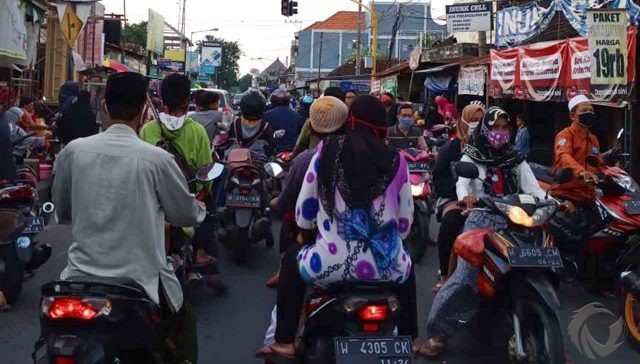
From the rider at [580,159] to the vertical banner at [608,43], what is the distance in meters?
1.92

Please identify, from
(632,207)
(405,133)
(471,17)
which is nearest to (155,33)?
(471,17)

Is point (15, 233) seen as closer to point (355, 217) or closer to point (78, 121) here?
point (355, 217)

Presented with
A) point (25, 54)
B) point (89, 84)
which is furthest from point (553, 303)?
point (25, 54)

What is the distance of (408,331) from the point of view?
3756 mm

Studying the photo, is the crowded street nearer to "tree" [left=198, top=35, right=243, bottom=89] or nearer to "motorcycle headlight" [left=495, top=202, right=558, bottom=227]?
"motorcycle headlight" [left=495, top=202, right=558, bottom=227]

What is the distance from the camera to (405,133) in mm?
9102

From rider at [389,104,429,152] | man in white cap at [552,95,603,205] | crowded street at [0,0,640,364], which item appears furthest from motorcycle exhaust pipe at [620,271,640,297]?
rider at [389,104,429,152]

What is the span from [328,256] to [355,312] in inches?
12.1

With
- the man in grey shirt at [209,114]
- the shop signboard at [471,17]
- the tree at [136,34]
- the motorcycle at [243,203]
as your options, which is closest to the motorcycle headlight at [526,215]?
the motorcycle at [243,203]

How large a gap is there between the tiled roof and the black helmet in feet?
242

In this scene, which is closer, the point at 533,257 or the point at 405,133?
the point at 533,257

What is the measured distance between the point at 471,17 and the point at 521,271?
43.5 ft

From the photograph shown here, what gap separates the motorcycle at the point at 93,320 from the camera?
281 cm

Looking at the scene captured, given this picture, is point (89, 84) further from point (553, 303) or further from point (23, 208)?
point (553, 303)
